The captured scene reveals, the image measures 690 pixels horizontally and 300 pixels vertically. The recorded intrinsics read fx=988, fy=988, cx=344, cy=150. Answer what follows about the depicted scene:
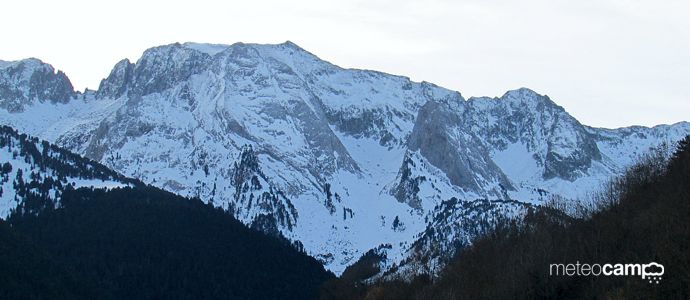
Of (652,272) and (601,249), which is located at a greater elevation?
(601,249)

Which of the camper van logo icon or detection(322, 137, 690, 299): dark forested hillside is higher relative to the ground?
detection(322, 137, 690, 299): dark forested hillside

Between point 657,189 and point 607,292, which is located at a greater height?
point 657,189

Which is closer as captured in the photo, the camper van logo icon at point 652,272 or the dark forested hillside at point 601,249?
the camper van logo icon at point 652,272

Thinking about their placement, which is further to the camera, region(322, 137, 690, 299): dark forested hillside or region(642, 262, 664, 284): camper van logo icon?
region(322, 137, 690, 299): dark forested hillside

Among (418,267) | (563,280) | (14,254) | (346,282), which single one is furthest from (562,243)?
(14,254)

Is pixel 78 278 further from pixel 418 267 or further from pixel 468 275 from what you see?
pixel 468 275

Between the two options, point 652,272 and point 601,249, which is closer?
point 652,272

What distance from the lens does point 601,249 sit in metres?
71.1

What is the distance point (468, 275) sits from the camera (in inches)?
3688

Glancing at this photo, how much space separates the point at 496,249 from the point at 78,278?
112 meters

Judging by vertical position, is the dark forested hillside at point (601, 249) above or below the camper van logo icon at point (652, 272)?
above

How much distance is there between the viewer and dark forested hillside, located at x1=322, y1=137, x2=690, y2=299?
58938 millimetres

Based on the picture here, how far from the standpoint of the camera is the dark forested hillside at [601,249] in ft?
193

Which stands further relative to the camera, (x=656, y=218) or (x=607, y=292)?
(x=656, y=218)
